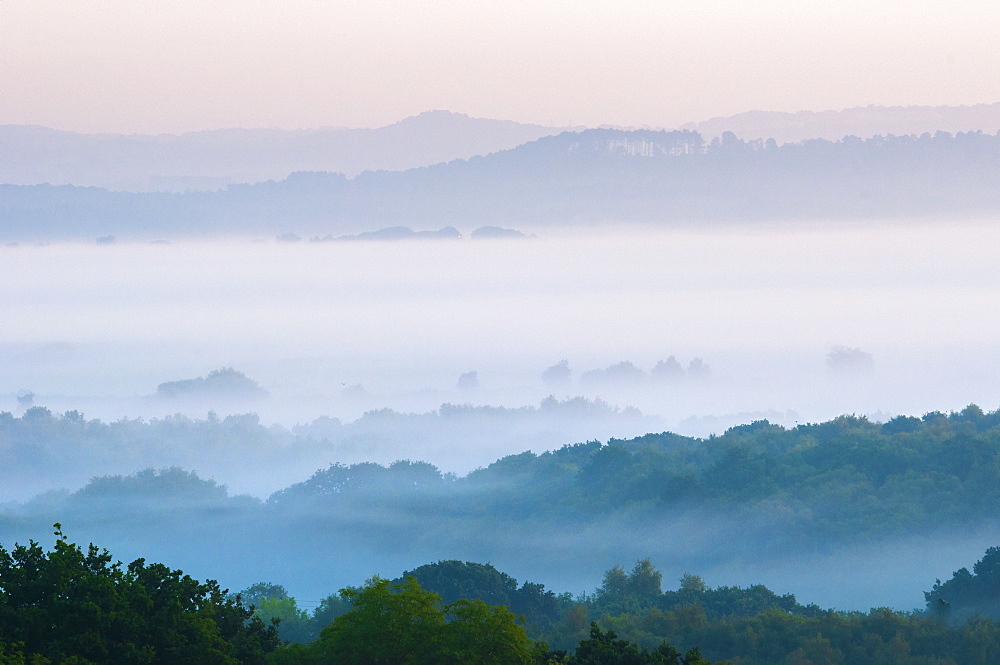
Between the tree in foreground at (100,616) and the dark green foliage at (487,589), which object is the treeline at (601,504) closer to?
the dark green foliage at (487,589)

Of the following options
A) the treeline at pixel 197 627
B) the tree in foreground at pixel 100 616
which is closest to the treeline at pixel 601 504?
the treeline at pixel 197 627

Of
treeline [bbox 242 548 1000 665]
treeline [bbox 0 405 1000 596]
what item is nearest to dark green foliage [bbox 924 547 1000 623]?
treeline [bbox 242 548 1000 665]

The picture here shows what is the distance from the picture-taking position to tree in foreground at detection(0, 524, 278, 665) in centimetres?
2619

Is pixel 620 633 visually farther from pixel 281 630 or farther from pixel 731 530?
pixel 731 530

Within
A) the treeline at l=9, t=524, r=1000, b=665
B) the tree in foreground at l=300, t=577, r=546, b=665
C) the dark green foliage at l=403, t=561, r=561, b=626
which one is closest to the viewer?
the treeline at l=9, t=524, r=1000, b=665

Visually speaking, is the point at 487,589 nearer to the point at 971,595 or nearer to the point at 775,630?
the point at 775,630

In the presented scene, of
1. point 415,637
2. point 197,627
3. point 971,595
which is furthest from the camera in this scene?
point 971,595

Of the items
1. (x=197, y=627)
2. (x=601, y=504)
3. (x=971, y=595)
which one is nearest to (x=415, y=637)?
(x=197, y=627)

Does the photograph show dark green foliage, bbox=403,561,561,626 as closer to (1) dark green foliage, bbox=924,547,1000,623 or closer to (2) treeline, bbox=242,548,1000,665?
(2) treeline, bbox=242,548,1000,665

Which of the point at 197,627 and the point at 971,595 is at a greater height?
the point at 971,595

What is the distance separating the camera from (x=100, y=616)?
26500 millimetres

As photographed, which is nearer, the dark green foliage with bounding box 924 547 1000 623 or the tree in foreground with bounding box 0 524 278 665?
the tree in foreground with bounding box 0 524 278 665

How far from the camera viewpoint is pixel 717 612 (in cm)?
5909

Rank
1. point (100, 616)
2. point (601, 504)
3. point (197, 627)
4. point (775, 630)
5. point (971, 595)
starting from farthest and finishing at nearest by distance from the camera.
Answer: point (601, 504)
point (971, 595)
point (775, 630)
point (197, 627)
point (100, 616)
